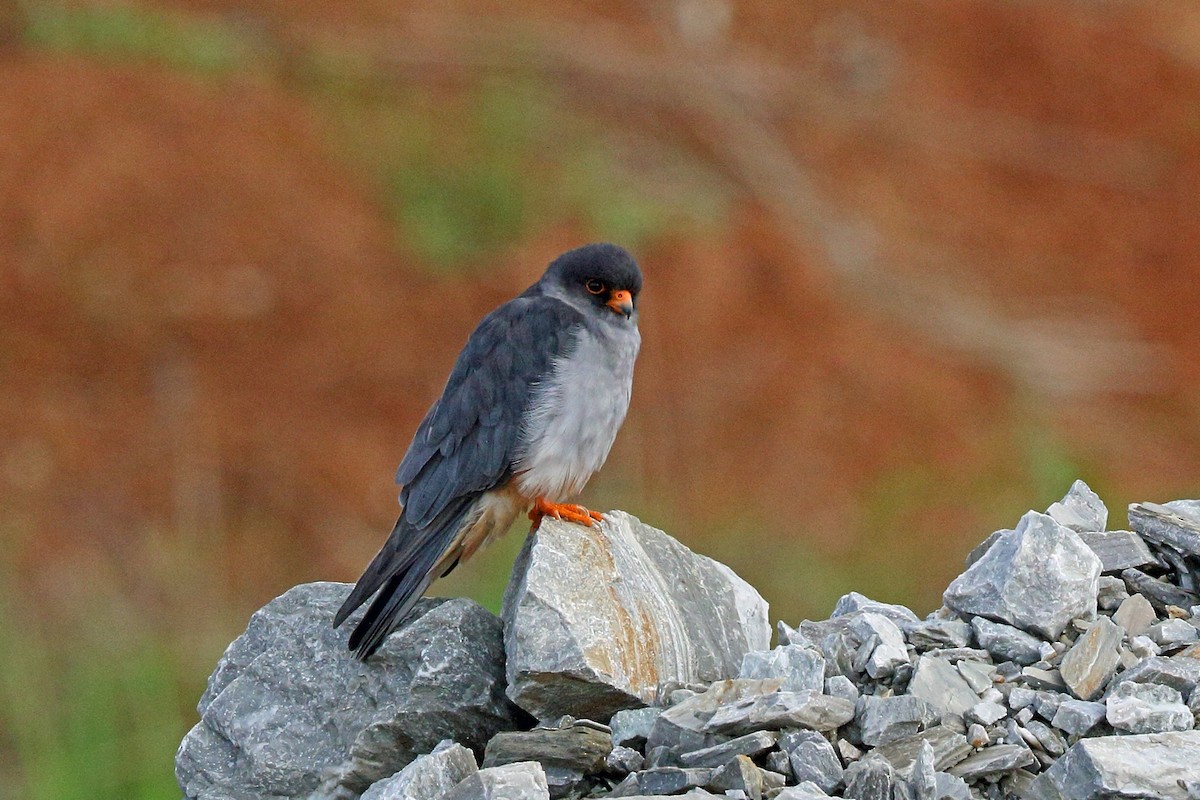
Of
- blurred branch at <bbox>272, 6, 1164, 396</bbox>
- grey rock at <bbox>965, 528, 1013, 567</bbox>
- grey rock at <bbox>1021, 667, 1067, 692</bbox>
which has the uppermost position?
blurred branch at <bbox>272, 6, 1164, 396</bbox>

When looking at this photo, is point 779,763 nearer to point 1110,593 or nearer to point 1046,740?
point 1046,740

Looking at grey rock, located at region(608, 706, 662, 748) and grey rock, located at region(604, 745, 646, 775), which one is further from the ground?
grey rock, located at region(608, 706, 662, 748)

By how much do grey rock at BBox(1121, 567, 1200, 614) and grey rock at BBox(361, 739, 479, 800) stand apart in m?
1.91

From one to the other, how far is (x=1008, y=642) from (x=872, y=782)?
0.81 m

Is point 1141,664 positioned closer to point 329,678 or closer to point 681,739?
point 681,739

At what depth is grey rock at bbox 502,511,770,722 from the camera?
13.0 feet

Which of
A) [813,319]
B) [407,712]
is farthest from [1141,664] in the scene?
[813,319]

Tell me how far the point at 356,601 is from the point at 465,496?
0.65m

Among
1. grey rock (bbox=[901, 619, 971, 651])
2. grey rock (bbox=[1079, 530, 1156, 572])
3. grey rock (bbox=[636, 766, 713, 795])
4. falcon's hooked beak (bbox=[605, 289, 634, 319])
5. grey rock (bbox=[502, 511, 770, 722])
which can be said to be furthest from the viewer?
falcon's hooked beak (bbox=[605, 289, 634, 319])

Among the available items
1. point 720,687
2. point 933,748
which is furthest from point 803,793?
point 720,687

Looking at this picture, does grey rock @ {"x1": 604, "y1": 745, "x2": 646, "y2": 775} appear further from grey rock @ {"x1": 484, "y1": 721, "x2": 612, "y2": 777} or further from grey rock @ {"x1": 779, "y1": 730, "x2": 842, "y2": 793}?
grey rock @ {"x1": 779, "y1": 730, "x2": 842, "y2": 793}

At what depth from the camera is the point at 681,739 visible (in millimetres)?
3691

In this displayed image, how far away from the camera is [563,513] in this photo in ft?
15.5

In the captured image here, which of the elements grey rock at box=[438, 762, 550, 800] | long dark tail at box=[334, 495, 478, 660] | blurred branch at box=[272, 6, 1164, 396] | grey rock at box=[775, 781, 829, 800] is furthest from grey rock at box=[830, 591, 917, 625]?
blurred branch at box=[272, 6, 1164, 396]
